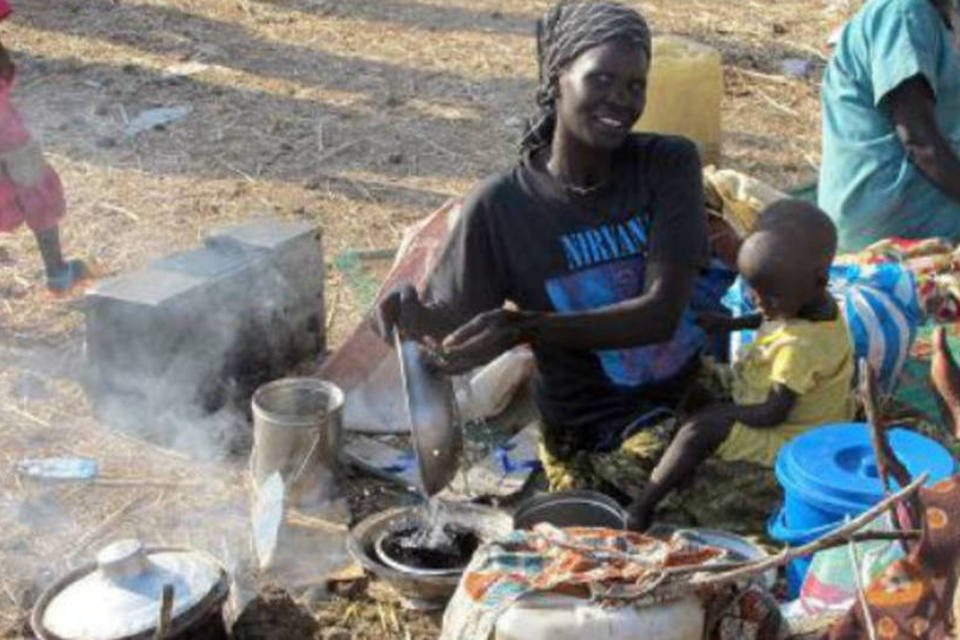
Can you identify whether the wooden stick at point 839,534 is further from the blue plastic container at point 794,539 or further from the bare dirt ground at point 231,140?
the bare dirt ground at point 231,140

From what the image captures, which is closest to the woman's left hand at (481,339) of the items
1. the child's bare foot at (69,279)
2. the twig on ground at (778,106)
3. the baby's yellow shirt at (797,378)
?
the baby's yellow shirt at (797,378)

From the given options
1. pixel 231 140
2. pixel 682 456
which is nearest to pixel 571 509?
pixel 682 456

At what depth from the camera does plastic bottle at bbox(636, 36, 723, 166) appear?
218 inches

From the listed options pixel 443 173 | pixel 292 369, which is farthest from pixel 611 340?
pixel 443 173

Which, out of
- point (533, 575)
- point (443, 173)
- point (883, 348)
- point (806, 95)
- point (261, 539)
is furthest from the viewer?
point (806, 95)

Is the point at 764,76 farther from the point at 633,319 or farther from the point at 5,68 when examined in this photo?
the point at 633,319

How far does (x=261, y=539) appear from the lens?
369 cm

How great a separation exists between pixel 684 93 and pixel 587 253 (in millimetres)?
2303

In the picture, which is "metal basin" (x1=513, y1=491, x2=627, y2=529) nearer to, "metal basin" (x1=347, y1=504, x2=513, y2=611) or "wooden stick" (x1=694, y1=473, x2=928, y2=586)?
"metal basin" (x1=347, y1=504, x2=513, y2=611)

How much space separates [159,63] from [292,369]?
387cm

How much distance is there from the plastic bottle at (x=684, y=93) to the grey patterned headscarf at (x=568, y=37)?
1942 mm

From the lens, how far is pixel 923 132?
4.47m

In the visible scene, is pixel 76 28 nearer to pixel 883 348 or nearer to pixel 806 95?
pixel 806 95

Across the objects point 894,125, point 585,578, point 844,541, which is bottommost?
point 585,578
